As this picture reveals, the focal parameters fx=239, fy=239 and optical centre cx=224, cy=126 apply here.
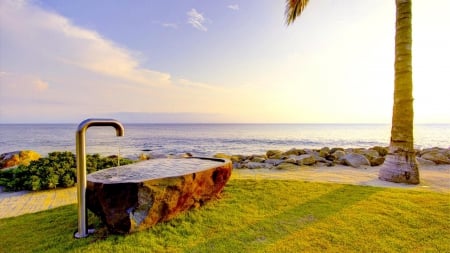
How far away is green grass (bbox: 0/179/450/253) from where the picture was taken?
9.76 feet

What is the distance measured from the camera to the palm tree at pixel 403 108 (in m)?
6.04

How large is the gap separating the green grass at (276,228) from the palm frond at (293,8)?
5.40 meters

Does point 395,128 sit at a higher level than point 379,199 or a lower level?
higher

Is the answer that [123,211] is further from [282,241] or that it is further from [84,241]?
[282,241]

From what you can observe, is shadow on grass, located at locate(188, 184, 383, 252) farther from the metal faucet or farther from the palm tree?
the palm tree

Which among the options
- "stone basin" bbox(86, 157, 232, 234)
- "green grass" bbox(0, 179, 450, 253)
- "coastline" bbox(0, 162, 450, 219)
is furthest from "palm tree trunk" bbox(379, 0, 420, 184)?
"stone basin" bbox(86, 157, 232, 234)

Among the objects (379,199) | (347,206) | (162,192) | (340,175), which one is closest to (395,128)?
(340,175)

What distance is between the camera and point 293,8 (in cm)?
719

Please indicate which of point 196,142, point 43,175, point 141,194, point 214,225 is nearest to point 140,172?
point 141,194

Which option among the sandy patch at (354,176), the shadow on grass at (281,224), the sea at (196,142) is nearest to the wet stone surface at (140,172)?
the sea at (196,142)

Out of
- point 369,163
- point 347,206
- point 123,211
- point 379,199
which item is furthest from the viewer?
point 369,163

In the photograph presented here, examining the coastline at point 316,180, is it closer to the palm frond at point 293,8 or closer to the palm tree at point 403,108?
the palm tree at point 403,108

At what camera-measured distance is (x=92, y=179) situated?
3.34 meters

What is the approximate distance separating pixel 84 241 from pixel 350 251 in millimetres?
3359
